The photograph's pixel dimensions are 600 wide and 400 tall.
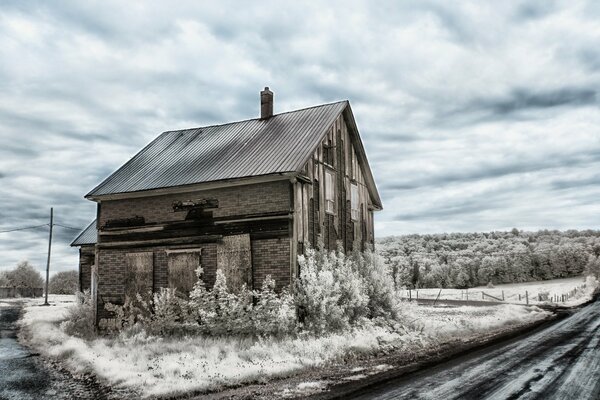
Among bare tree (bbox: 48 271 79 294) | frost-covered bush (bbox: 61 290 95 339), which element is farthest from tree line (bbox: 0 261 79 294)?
frost-covered bush (bbox: 61 290 95 339)

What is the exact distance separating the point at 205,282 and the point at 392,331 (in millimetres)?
6177

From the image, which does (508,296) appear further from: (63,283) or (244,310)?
(63,283)

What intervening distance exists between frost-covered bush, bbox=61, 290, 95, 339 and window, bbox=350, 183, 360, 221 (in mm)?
10706

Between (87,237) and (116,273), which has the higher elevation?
(87,237)

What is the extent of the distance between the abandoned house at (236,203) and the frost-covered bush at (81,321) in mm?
1049

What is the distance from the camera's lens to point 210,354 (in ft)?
36.5

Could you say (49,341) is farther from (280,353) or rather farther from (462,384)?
(462,384)

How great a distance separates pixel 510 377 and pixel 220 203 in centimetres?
1011

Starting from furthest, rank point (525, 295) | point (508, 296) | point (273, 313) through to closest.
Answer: point (525, 295) < point (508, 296) < point (273, 313)

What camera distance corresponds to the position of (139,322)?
16359 mm

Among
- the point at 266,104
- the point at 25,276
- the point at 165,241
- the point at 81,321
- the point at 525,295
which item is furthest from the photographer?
the point at 25,276

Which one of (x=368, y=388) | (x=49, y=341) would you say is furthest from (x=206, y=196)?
(x=368, y=388)

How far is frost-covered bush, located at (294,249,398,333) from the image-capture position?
556 inches

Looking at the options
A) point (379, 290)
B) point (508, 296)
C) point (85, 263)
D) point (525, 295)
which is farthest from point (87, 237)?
point (525, 295)
